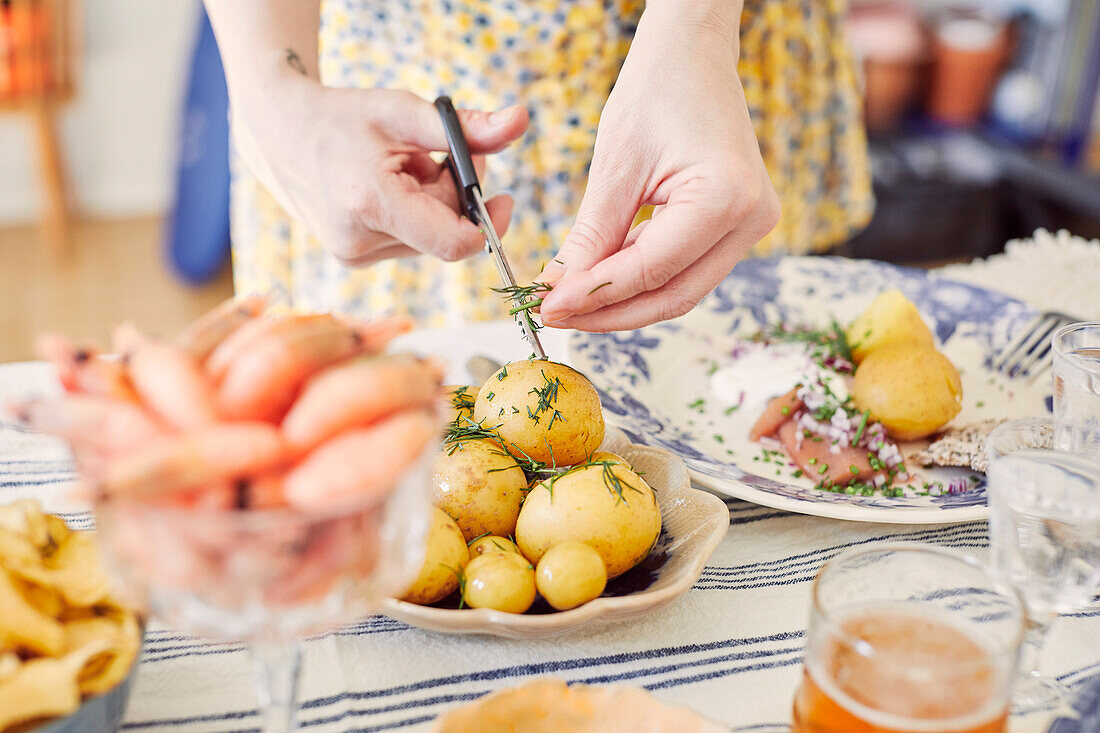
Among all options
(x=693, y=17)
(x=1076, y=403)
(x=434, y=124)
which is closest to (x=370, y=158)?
(x=434, y=124)

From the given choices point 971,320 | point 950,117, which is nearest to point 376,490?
point 971,320

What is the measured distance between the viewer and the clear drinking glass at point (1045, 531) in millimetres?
552

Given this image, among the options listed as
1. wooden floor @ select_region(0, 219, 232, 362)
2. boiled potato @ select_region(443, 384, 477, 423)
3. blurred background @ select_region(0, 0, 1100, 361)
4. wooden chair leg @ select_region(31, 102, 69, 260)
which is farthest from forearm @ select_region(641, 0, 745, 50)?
wooden chair leg @ select_region(31, 102, 69, 260)

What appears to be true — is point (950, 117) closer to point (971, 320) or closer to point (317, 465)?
point (971, 320)

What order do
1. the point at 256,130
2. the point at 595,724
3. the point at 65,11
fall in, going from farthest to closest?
the point at 65,11 < the point at 256,130 < the point at 595,724

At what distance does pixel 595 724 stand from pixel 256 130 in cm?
74

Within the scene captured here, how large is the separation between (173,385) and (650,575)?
0.36 metres

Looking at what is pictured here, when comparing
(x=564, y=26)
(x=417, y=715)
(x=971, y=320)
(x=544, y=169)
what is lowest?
(x=417, y=715)

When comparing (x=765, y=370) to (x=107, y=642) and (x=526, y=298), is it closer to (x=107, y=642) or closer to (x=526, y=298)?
(x=526, y=298)

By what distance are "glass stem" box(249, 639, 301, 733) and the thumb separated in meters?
0.58

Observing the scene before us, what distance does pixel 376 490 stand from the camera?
1.28 ft

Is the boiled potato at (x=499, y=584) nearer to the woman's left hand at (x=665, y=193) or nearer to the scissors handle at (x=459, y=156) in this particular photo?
the woman's left hand at (x=665, y=193)

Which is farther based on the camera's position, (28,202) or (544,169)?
(28,202)

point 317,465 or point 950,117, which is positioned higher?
point 950,117
